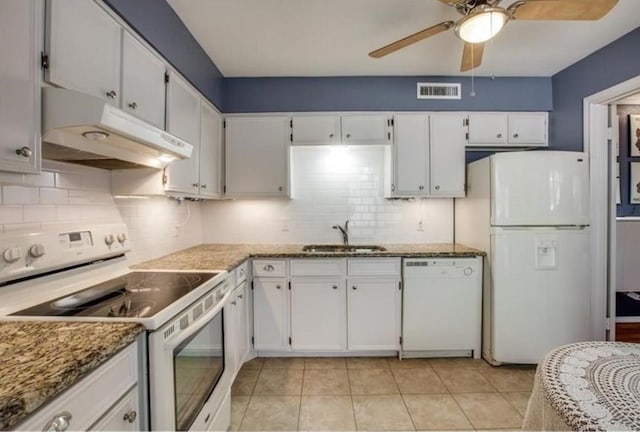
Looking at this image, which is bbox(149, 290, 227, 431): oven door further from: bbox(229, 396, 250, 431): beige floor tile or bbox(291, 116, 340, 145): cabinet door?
bbox(291, 116, 340, 145): cabinet door

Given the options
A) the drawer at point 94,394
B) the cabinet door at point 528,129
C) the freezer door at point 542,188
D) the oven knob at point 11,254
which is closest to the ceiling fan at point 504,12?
the freezer door at point 542,188

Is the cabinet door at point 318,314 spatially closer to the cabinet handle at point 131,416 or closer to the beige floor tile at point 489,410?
the beige floor tile at point 489,410

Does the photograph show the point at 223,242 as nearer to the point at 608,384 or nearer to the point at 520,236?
the point at 520,236

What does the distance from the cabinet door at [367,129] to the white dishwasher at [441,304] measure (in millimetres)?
1134

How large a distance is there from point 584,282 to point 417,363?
146 cm

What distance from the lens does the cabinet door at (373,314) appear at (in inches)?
102

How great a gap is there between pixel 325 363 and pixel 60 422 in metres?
2.10

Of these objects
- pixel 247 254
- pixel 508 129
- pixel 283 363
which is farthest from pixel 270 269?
pixel 508 129

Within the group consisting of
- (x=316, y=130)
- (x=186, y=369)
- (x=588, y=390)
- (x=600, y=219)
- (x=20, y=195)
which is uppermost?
(x=316, y=130)

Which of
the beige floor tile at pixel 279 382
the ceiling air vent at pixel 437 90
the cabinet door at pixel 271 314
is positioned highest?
the ceiling air vent at pixel 437 90

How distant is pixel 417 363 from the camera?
257cm

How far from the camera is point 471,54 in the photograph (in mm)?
1968

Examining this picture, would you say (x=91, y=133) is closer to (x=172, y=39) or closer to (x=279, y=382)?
(x=172, y=39)

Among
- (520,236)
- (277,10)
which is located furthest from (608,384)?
(277,10)
